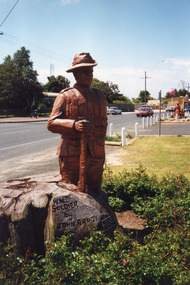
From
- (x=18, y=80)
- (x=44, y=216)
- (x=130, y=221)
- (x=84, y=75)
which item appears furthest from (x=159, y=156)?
(x=18, y=80)

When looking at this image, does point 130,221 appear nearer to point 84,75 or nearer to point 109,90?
point 84,75

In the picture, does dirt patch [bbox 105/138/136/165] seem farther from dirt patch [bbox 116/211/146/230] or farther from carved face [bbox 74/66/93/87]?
carved face [bbox 74/66/93/87]

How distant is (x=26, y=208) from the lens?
3457 millimetres

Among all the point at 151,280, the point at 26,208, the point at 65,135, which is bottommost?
the point at 151,280

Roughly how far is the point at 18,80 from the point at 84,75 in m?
32.3

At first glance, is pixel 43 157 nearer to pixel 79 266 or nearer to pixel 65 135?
pixel 65 135

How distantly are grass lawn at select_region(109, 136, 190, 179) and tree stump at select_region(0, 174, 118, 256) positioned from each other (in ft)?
10.6

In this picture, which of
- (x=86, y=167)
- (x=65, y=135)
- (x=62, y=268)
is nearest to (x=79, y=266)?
(x=62, y=268)

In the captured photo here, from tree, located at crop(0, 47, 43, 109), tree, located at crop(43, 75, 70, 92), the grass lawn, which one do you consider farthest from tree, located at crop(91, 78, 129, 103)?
the grass lawn

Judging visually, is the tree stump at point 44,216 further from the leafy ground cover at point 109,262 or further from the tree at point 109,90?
the tree at point 109,90

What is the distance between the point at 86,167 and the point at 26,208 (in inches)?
37.4

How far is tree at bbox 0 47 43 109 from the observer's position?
3409 cm

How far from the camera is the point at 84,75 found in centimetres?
395

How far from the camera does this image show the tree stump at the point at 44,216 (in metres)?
3.43
